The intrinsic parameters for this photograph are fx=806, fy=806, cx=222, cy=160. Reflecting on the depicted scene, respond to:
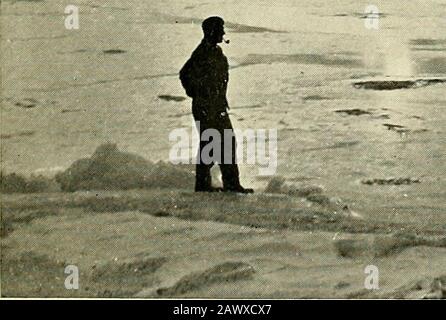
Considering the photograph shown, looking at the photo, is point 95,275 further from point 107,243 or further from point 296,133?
point 296,133

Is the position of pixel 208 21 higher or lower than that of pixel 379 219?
higher

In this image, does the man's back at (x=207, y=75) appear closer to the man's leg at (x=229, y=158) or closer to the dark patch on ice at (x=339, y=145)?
the man's leg at (x=229, y=158)

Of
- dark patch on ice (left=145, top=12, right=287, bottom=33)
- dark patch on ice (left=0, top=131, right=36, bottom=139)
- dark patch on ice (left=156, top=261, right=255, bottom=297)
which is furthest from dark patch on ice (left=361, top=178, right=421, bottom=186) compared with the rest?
dark patch on ice (left=0, top=131, right=36, bottom=139)

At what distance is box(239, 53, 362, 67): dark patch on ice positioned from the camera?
2400 millimetres

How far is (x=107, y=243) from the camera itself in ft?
7.61

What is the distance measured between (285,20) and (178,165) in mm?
536

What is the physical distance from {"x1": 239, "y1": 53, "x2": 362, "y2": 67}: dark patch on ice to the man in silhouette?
0.11 meters

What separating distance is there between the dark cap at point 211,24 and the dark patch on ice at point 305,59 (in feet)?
0.44

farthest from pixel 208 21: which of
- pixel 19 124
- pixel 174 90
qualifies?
pixel 19 124

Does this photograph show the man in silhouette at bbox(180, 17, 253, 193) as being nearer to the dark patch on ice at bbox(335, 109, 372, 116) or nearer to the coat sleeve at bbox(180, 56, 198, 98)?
the coat sleeve at bbox(180, 56, 198, 98)

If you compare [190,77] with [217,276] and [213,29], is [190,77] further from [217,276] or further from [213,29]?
[217,276]

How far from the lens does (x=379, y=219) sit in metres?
2.36
